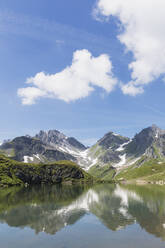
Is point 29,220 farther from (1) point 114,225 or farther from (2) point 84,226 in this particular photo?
(1) point 114,225

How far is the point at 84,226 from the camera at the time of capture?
59.1 meters

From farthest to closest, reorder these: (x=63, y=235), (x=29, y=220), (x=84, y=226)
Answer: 1. (x=29, y=220)
2. (x=84, y=226)
3. (x=63, y=235)

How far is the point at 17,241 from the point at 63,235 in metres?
10.8

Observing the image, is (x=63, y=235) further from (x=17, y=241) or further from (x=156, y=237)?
(x=156, y=237)

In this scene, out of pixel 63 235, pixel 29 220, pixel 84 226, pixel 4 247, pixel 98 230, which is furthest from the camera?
pixel 29 220

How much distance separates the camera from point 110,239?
47375 millimetres

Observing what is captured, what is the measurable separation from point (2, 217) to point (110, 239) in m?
41.2

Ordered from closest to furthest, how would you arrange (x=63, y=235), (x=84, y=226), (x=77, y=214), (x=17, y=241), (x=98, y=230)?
(x=17, y=241) < (x=63, y=235) < (x=98, y=230) < (x=84, y=226) < (x=77, y=214)

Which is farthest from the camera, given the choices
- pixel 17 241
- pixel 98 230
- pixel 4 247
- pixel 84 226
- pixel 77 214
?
pixel 77 214

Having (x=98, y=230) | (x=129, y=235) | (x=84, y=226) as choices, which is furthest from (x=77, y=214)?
(x=129, y=235)

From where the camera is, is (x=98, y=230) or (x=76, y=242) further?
(x=98, y=230)

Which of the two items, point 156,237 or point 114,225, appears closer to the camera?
point 156,237

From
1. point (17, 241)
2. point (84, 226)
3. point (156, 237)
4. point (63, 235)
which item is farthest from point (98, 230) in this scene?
point (17, 241)

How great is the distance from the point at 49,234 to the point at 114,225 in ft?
63.0
